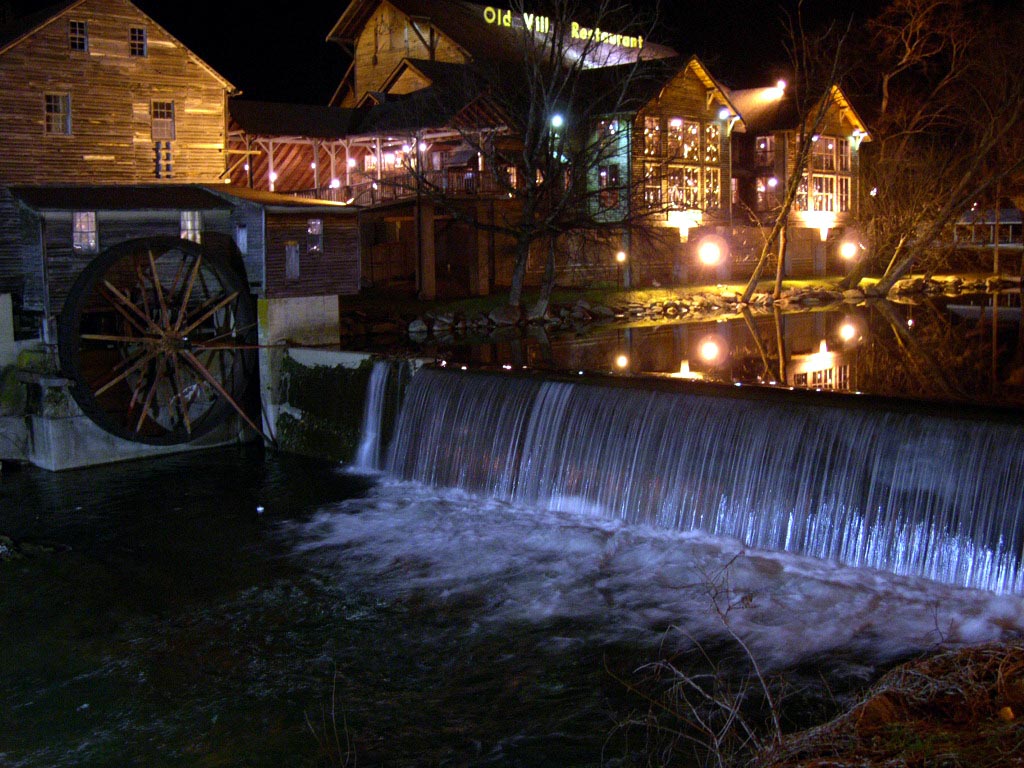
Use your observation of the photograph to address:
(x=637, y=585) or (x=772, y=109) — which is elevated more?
(x=772, y=109)

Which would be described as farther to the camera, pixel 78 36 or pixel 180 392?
pixel 78 36

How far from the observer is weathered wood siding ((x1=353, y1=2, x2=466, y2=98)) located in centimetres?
4906

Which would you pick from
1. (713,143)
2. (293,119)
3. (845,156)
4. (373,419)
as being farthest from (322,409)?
(845,156)

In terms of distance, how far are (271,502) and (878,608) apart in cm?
946

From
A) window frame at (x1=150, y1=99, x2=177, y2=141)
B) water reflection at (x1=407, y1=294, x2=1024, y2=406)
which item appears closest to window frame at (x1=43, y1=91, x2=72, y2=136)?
window frame at (x1=150, y1=99, x2=177, y2=141)

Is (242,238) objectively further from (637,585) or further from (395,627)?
(637,585)

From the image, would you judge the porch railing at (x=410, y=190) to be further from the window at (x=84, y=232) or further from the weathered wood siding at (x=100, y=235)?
the window at (x=84, y=232)

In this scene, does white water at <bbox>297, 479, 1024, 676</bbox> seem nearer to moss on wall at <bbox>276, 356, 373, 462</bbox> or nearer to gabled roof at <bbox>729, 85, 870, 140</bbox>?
moss on wall at <bbox>276, 356, 373, 462</bbox>

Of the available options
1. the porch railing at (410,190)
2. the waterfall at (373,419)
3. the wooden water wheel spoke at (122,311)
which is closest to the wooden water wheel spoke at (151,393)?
the wooden water wheel spoke at (122,311)

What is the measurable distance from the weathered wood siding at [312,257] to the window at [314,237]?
46 millimetres

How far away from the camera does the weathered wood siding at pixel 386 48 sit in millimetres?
49062

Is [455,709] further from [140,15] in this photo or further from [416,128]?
[416,128]

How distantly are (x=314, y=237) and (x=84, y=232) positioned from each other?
4.27 meters

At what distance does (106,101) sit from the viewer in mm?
27156
